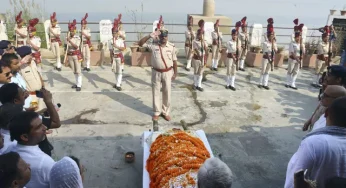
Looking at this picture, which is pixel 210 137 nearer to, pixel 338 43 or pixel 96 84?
pixel 96 84

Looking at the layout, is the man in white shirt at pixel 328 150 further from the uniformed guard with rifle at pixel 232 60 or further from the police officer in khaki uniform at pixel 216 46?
the police officer in khaki uniform at pixel 216 46

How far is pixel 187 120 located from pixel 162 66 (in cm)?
138

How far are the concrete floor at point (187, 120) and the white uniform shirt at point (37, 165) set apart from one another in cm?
218

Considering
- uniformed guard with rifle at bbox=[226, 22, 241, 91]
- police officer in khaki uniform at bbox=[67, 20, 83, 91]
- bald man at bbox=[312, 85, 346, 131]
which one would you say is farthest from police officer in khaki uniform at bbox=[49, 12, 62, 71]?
bald man at bbox=[312, 85, 346, 131]

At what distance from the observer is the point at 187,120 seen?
698cm

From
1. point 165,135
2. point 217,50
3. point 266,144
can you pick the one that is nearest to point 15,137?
point 165,135

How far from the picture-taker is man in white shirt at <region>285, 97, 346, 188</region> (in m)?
2.45

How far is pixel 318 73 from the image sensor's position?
1033 centimetres

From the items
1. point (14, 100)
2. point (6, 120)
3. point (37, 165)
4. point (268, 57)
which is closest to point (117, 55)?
point (268, 57)

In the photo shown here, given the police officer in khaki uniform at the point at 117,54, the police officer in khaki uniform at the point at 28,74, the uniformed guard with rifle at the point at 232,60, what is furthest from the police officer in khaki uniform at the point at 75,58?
the uniformed guard with rifle at the point at 232,60

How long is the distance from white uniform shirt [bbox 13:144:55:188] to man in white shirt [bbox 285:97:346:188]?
211 cm

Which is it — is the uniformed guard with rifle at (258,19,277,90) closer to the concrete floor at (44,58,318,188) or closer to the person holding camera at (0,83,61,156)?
the concrete floor at (44,58,318,188)

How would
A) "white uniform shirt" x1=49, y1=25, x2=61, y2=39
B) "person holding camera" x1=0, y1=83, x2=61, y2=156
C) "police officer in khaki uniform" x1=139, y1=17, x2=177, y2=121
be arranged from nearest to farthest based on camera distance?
"person holding camera" x1=0, y1=83, x2=61, y2=156 < "police officer in khaki uniform" x1=139, y1=17, x2=177, y2=121 < "white uniform shirt" x1=49, y1=25, x2=61, y2=39

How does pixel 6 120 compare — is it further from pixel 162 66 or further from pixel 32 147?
pixel 162 66
